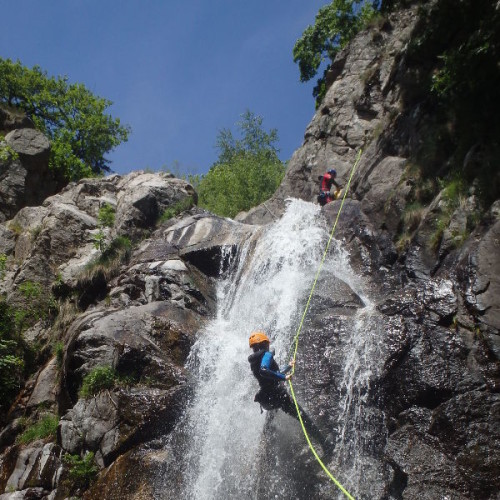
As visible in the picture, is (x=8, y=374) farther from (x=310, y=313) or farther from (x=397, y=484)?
(x=397, y=484)

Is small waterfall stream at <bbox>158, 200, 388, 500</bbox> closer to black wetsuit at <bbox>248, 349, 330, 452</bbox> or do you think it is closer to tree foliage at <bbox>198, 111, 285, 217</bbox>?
black wetsuit at <bbox>248, 349, 330, 452</bbox>

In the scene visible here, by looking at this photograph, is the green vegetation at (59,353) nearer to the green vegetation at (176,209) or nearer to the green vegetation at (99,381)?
the green vegetation at (99,381)

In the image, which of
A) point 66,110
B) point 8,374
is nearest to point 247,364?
point 8,374

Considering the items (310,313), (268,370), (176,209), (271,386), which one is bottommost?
(271,386)

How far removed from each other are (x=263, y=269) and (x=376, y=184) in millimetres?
3717

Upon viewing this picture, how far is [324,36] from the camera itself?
1049 inches

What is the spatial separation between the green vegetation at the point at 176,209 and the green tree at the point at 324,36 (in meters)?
9.98

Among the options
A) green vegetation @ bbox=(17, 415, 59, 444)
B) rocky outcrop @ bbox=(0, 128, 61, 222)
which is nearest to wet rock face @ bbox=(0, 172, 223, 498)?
green vegetation @ bbox=(17, 415, 59, 444)

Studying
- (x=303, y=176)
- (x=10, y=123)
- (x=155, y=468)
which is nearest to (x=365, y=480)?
(x=155, y=468)

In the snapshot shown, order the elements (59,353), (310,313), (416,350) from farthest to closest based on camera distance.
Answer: (59,353), (310,313), (416,350)

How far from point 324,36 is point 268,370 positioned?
2216 cm

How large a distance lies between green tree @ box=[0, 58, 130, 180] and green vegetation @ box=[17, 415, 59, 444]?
62.9 ft

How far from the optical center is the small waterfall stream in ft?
28.7

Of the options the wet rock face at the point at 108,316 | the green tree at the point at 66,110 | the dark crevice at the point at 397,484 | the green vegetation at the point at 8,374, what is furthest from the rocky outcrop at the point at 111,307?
the green tree at the point at 66,110
